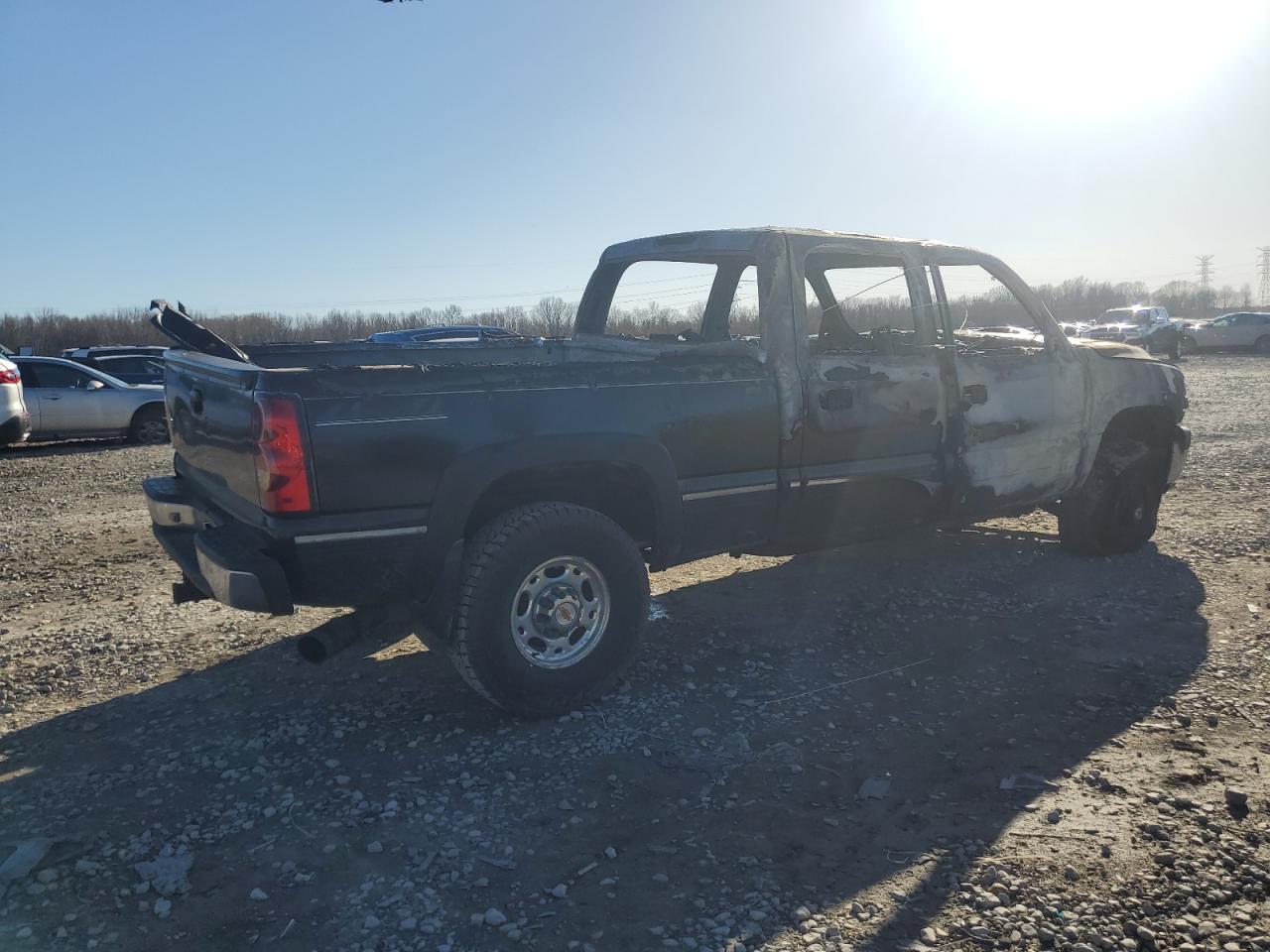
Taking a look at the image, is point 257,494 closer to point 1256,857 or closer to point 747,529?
point 747,529

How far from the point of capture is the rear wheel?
14625mm

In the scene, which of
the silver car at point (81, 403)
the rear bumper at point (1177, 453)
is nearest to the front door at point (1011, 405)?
the rear bumper at point (1177, 453)

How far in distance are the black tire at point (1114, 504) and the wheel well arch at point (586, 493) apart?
333cm

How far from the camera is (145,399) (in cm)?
1462

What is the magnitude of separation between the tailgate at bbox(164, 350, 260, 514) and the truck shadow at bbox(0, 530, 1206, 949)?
1043 mm

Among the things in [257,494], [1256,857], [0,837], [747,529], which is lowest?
[1256,857]

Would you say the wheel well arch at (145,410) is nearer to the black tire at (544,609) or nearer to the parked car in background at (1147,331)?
the black tire at (544,609)

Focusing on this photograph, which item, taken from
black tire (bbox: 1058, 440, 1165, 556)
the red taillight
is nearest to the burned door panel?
black tire (bbox: 1058, 440, 1165, 556)

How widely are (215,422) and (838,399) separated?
2875 mm

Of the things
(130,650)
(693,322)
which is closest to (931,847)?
(693,322)

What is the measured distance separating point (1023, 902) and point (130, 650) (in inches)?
172

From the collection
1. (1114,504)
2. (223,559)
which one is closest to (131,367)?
(223,559)

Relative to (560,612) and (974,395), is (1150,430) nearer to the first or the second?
(974,395)

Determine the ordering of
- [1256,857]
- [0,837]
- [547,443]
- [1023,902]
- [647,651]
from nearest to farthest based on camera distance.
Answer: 1. [1023,902]
2. [1256,857]
3. [0,837]
4. [547,443]
5. [647,651]
